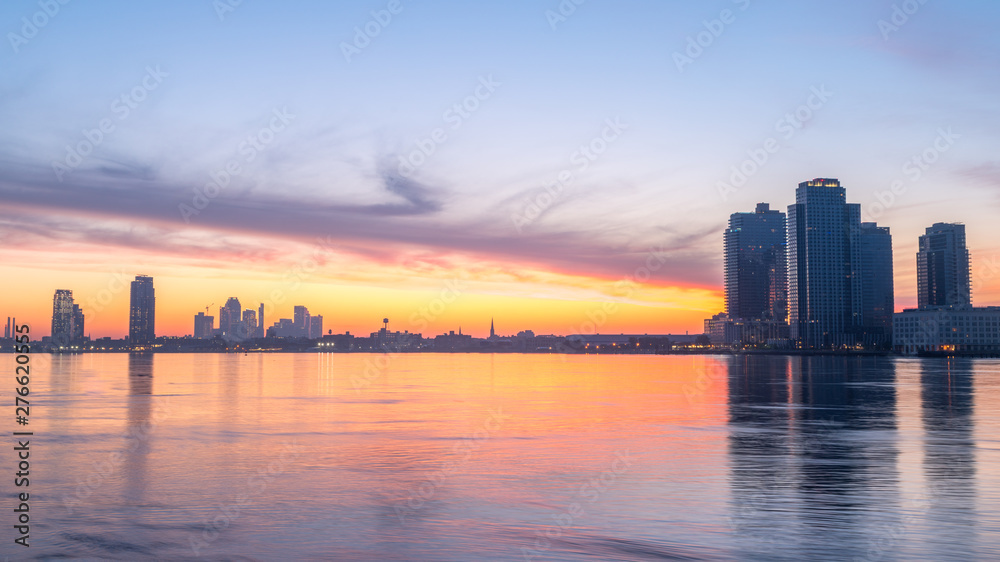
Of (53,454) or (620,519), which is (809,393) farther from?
(53,454)

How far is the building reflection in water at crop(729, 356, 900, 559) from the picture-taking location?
78.5ft

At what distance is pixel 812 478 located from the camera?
33656mm

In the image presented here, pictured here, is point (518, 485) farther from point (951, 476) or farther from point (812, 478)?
point (951, 476)

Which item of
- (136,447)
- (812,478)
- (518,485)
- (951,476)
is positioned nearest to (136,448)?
(136,447)

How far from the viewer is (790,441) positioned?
149 ft

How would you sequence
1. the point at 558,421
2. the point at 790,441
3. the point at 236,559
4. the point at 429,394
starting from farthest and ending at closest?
the point at 429,394 < the point at 558,421 < the point at 790,441 < the point at 236,559

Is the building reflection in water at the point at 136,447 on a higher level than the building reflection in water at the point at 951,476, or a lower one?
lower

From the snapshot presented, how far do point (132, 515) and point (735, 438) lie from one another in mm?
34262

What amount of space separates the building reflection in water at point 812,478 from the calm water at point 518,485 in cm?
14

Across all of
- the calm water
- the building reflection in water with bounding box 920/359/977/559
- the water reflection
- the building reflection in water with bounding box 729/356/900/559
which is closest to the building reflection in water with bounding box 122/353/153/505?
the water reflection

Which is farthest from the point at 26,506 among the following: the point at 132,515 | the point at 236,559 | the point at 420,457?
the point at 420,457

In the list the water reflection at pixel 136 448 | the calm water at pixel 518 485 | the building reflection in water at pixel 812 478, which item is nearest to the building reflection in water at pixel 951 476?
the calm water at pixel 518 485

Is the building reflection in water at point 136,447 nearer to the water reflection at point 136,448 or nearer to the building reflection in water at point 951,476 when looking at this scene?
the water reflection at point 136,448

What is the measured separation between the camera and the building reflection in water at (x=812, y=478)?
78.5ft
